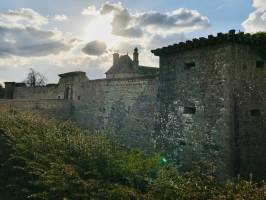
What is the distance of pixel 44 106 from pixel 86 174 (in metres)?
12.7

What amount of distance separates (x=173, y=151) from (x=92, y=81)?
9.29 metres

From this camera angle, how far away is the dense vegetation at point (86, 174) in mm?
8387

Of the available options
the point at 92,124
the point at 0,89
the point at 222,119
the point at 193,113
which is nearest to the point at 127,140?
the point at 92,124

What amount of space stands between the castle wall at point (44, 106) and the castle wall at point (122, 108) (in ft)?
2.71

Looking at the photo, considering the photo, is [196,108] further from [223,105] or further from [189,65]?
[189,65]

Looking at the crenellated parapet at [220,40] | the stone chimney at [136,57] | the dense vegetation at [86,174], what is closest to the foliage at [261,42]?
the crenellated parapet at [220,40]

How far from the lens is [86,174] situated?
1098 centimetres

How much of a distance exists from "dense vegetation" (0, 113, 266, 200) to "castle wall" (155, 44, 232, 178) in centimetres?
125

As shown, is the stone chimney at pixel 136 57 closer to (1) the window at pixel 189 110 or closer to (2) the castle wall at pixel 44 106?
(2) the castle wall at pixel 44 106

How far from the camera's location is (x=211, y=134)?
12.6 meters

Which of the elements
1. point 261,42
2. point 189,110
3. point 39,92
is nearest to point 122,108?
point 189,110

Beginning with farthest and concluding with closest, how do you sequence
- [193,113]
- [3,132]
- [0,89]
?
[0,89] < [3,132] < [193,113]

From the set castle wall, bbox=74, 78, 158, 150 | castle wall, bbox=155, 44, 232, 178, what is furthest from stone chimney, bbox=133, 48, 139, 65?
castle wall, bbox=155, 44, 232, 178

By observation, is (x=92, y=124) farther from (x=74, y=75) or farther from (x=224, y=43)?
(x=224, y=43)
